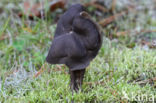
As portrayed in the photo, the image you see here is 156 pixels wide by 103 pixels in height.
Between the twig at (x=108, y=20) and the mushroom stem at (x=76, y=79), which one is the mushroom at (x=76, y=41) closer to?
the mushroom stem at (x=76, y=79)

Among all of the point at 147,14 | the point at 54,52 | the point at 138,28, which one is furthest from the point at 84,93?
the point at 147,14

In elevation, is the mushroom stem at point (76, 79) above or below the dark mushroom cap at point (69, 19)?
below

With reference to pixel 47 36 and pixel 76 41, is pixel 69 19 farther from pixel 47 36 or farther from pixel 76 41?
pixel 47 36

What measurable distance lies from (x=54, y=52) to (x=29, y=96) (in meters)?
0.47

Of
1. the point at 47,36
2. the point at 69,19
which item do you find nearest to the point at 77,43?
the point at 69,19

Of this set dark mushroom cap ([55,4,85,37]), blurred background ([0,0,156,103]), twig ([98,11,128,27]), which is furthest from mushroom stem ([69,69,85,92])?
twig ([98,11,128,27])

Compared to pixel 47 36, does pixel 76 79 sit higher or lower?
lower

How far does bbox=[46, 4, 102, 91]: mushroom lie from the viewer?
1661mm

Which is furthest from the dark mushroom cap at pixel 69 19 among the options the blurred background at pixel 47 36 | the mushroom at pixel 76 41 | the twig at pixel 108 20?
the twig at pixel 108 20

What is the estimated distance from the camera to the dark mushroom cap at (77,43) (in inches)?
65.3

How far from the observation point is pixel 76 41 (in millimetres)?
1668

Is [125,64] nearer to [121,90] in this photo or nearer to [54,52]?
[121,90]

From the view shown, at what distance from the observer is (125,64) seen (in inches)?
90.3

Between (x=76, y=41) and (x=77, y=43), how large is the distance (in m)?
0.02
